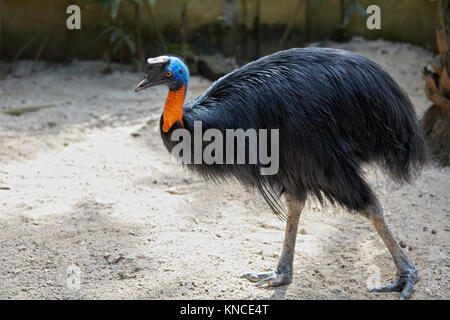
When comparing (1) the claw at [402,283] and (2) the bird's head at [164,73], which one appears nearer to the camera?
(2) the bird's head at [164,73]

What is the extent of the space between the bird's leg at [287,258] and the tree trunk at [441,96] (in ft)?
6.10

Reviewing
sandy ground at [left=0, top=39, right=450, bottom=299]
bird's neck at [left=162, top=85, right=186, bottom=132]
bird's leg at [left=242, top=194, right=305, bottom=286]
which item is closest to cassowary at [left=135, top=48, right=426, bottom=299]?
bird's neck at [left=162, top=85, right=186, bottom=132]

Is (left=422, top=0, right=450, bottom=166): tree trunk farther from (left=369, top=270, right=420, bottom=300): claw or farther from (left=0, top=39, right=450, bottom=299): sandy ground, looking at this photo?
(left=369, top=270, right=420, bottom=300): claw

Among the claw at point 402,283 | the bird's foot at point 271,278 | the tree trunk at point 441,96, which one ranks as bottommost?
the bird's foot at point 271,278

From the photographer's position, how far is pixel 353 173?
3.11 m

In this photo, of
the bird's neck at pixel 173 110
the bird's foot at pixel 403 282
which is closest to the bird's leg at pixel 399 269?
the bird's foot at pixel 403 282

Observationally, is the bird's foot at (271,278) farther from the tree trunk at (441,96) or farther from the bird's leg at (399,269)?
the tree trunk at (441,96)

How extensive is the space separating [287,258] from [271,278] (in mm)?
153

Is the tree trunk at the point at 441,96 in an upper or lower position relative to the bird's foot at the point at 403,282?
upper

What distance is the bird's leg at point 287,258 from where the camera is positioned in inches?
134

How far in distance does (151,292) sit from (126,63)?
19.0 feet

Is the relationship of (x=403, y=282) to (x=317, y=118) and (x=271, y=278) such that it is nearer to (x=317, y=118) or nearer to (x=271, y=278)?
(x=271, y=278)

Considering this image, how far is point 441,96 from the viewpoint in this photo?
4742mm
